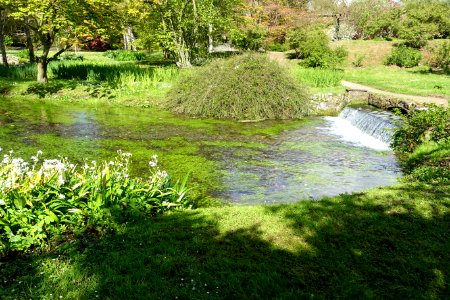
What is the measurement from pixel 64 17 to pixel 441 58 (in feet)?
81.3

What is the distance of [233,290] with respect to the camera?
153 inches

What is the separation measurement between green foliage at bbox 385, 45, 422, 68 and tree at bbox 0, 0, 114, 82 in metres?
21.9

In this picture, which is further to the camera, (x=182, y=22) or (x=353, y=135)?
(x=182, y=22)

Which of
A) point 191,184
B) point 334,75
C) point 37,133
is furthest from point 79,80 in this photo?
point 191,184

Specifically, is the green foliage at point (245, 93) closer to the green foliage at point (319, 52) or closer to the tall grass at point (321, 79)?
the tall grass at point (321, 79)

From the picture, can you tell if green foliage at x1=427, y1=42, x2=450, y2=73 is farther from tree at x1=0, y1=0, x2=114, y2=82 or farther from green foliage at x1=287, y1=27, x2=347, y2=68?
tree at x1=0, y1=0, x2=114, y2=82

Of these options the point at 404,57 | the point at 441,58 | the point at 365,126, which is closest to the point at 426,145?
the point at 365,126

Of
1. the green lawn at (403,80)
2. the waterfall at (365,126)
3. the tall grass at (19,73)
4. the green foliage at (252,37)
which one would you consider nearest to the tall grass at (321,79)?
the green lawn at (403,80)

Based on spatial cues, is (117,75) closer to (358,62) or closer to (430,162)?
(430,162)

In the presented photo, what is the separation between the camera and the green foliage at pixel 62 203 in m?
4.80

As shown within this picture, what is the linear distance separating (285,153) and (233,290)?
7327 millimetres

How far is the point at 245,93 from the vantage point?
51.7 ft

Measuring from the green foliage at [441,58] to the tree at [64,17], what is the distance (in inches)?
870

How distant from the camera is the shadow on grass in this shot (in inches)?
153
